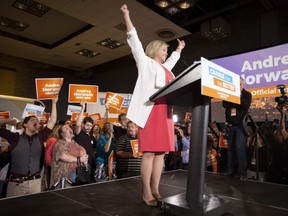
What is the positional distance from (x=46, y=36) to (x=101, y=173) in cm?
597

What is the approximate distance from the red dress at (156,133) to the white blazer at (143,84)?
36 mm

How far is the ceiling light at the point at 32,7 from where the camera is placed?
595cm

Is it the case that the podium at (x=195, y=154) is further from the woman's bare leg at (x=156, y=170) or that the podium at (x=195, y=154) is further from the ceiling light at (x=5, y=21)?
the ceiling light at (x=5, y=21)

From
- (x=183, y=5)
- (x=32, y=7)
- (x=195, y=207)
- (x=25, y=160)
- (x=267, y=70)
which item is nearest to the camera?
(x=195, y=207)

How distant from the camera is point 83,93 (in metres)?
4.61

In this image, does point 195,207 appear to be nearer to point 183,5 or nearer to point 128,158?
point 128,158

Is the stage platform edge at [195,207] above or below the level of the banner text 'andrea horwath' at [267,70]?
below

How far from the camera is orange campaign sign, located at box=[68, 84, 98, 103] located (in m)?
4.55

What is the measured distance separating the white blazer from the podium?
217 millimetres

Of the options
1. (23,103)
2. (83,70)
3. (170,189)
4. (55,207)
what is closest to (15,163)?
(55,207)

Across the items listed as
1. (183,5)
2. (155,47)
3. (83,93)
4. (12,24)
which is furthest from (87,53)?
(155,47)

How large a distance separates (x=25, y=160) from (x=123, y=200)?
4.28 feet

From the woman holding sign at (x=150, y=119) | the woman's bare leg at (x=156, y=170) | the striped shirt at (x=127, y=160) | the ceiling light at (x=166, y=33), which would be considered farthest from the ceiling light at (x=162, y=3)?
the woman's bare leg at (x=156, y=170)

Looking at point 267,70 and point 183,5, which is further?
point 183,5
